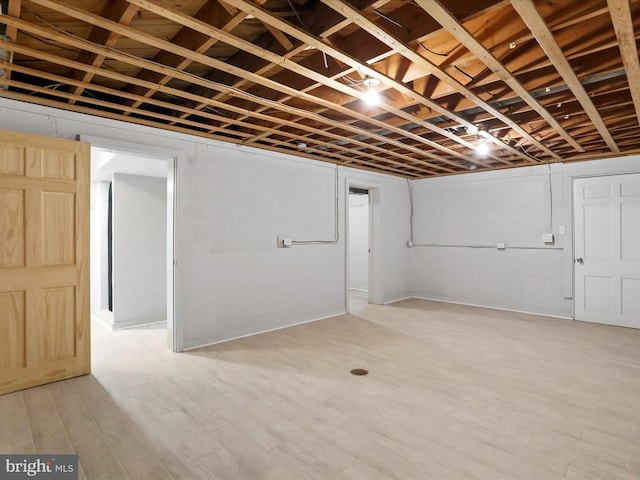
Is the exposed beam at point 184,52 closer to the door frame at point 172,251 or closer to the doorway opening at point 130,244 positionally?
the door frame at point 172,251

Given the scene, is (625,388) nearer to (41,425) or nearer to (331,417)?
(331,417)

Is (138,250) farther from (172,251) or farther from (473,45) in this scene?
(473,45)

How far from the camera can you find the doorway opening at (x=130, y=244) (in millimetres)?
5043

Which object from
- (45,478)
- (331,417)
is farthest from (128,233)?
(331,417)

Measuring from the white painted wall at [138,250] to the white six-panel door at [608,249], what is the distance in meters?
6.20

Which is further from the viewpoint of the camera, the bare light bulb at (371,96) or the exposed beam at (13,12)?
the bare light bulb at (371,96)

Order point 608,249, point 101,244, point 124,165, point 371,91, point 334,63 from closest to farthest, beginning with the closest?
1. point 334,63
2. point 371,91
3. point 124,165
4. point 608,249
5. point 101,244

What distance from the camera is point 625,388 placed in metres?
3.02

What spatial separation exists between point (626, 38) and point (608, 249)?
13.5ft

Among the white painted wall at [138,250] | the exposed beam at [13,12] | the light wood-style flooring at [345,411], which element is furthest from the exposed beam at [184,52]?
the white painted wall at [138,250]

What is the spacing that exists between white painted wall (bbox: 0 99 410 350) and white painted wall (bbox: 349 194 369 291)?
2.65 meters

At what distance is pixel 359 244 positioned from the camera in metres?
8.78

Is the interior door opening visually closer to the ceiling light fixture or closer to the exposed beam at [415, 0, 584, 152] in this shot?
the exposed beam at [415, 0, 584, 152]

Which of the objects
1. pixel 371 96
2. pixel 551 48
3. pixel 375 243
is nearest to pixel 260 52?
pixel 371 96
